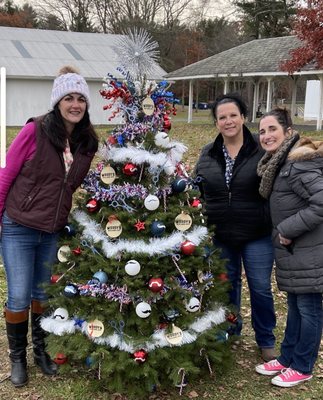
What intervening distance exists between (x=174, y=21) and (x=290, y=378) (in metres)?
48.7

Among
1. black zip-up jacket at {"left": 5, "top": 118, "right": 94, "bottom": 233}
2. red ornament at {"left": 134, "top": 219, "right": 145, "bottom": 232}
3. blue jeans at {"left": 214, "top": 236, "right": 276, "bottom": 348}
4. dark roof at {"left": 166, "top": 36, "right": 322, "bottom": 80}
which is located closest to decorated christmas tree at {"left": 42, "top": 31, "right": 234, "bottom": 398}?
red ornament at {"left": 134, "top": 219, "right": 145, "bottom": 232}

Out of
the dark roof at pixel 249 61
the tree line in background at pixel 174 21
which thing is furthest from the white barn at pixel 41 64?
the tree line in background at pixel 174 21

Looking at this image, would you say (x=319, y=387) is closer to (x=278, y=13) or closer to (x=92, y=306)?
(x=92, y=306)

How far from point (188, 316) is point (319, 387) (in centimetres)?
128

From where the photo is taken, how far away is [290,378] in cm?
390

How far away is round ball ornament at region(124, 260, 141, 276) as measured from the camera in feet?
11.1

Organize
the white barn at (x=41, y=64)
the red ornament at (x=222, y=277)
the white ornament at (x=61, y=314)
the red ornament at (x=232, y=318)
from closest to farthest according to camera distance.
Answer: the white ornament at (x=61, y=314) → the red ornament at (x=222, y=277) → the red ornament at (x=232, y=318) → the white barn at (x=41, y=64)

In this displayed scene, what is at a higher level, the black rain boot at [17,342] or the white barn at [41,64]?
the white barn at [41,64]

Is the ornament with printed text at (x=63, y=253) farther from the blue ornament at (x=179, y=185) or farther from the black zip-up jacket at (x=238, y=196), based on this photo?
the black zip-up jacket at (x=238, y=196)

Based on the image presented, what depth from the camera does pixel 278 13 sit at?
43.7 m

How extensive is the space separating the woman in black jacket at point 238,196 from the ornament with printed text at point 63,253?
115 centimetres

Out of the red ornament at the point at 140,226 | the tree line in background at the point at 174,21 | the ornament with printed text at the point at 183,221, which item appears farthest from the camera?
the tree line in background at the point at 174,21

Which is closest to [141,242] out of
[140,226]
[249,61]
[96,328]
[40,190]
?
[140,226]

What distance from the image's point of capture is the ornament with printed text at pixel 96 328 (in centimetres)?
350
